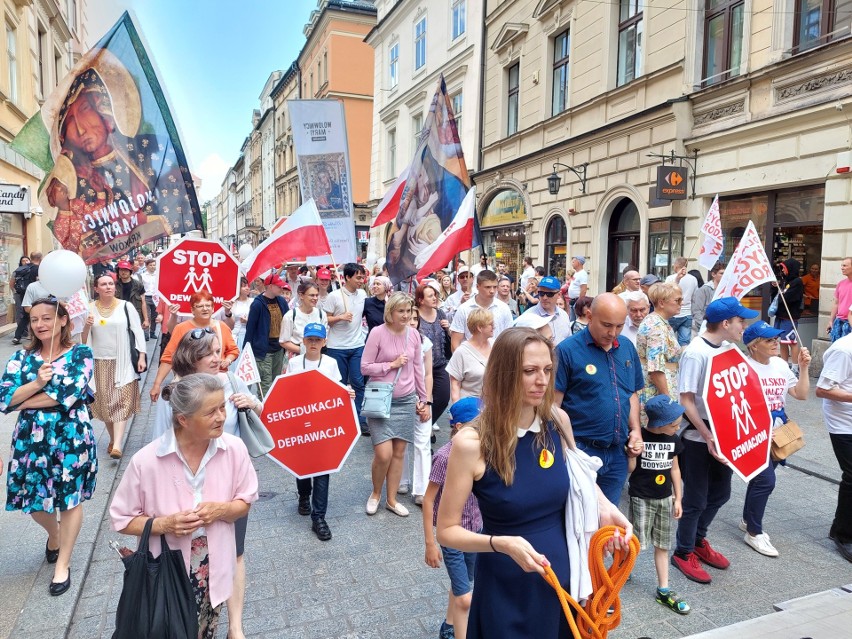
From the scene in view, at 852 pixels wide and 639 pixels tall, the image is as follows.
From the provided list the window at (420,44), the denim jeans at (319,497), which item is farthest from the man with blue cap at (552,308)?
the window at (420,44)

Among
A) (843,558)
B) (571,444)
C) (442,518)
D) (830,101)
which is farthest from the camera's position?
(830,101)

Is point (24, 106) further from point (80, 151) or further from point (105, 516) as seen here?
point (105, 516)

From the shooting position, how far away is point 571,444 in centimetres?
230

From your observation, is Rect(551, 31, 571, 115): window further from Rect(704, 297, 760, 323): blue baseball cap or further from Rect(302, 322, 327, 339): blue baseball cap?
Rect(302, 322, 327, 339): blue baseball cap

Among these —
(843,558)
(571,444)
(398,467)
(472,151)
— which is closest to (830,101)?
(843,558)

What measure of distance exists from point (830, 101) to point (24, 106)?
63.3ft

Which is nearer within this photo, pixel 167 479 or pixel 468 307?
pixel 167 479

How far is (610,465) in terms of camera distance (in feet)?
11.9

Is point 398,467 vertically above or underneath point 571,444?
underneath

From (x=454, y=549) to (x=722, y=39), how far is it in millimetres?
12590

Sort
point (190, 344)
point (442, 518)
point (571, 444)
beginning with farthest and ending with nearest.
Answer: point (190, 344)
point (571, 444)
point (442, 518)

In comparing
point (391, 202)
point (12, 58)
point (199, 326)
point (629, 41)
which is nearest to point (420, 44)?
point (629, 41)

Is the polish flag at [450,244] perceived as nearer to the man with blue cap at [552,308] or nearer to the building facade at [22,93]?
the man with blue cap at [552,308]

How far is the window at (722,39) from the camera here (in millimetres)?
11555
